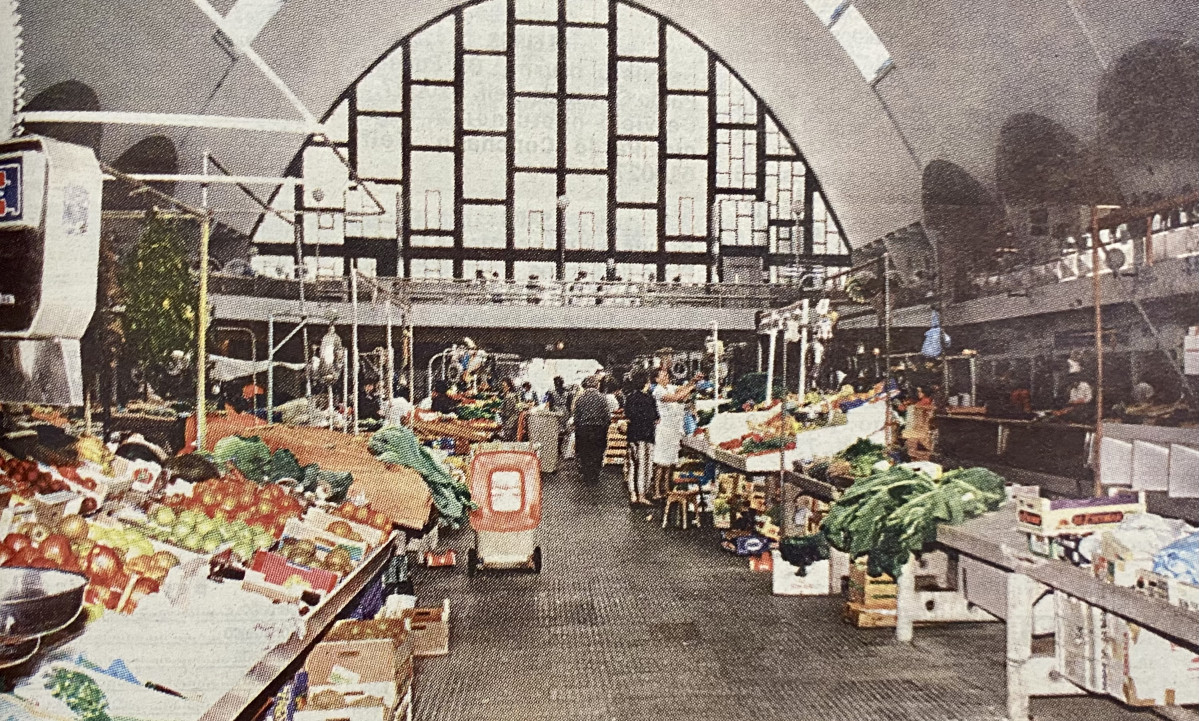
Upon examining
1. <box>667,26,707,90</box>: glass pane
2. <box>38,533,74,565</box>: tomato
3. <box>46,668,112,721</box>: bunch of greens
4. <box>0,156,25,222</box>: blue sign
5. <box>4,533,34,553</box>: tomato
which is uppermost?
<box>667,26,707,90</box>: glass pane

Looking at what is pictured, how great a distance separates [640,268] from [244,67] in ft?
9.60

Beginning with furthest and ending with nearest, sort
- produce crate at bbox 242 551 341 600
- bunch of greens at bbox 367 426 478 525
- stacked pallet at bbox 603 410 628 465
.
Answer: stacked pallet at bbox 603 410 628 465 → bunch of greens at bbox 367 426 478 525 → produce crate at bbox 242 551 341 600

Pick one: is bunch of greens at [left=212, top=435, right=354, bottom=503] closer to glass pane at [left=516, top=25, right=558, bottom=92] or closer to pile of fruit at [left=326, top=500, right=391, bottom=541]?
pile of fruit at [left=326, top=500, right=391, bottom=541]

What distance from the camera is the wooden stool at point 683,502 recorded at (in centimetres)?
700

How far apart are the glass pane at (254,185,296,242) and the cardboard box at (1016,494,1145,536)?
3.66 m

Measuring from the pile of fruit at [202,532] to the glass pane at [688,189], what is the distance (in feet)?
13.4

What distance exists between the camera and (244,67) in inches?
160

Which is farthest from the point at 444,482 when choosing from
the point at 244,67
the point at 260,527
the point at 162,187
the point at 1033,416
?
the point at 1033,416

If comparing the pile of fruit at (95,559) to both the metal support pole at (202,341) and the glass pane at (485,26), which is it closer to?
the metal support pole at (202,341)

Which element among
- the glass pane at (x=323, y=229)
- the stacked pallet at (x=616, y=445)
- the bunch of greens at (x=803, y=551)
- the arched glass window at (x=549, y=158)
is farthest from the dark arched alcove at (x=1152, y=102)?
the stacked pallet at (x=616, y=445)

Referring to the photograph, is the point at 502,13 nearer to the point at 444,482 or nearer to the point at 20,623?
the point at 444,482

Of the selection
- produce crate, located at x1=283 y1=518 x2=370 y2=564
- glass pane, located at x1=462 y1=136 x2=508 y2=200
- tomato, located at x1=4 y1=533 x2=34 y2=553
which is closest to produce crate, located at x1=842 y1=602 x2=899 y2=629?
produce crate, located at x1=283 y1=518 x2=370 y2=564

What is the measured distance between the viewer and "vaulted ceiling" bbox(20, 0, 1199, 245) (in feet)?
10.8

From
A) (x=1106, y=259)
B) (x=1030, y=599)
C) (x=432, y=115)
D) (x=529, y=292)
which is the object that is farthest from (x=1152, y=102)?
(x=432, y=115)
